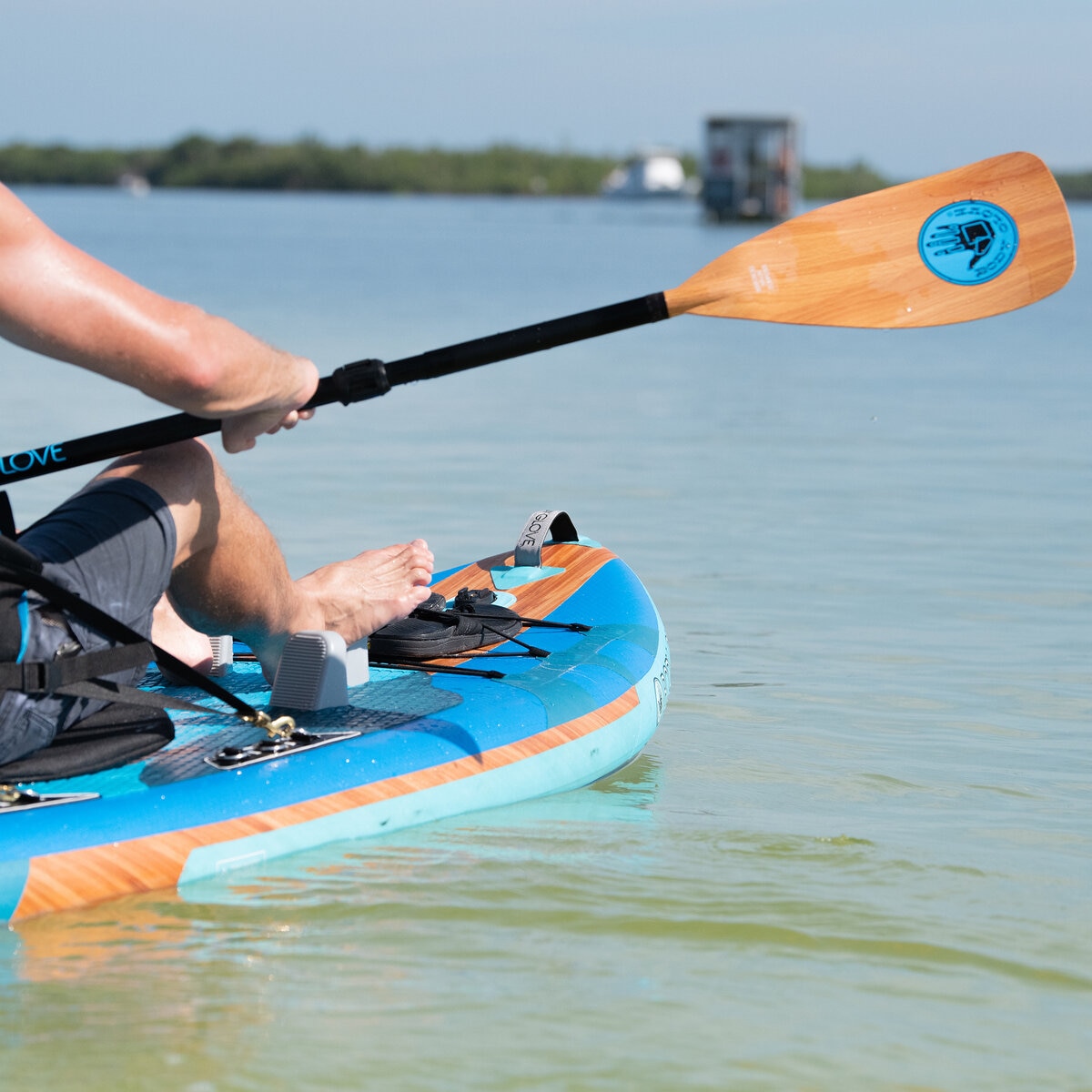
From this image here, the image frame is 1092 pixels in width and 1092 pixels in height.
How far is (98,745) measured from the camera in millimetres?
2949

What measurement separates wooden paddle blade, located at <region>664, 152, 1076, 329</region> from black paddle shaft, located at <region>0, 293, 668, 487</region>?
0.44m

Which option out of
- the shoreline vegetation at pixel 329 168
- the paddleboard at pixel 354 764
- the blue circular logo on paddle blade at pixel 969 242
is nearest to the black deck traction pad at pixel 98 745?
the paddleboard at pixel 354 764

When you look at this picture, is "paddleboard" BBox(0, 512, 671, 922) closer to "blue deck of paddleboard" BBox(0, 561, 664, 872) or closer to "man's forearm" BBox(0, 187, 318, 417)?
"blue deck of paddleboard" BBox(0, 561, 664, 872)

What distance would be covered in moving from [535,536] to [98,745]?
1.86 meters

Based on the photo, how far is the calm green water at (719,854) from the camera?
246 centimetres

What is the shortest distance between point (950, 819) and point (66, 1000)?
182cm

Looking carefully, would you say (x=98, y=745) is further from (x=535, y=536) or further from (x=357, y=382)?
(x=535, y=536)

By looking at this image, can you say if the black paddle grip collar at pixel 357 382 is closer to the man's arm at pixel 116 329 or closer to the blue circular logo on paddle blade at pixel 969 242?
the man's arm at pixel 116 329

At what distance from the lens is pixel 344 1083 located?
7.68ft

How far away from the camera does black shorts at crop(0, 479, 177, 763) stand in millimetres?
2734

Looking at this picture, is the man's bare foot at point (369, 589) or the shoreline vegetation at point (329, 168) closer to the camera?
the man's bare foot at point (369, 589)

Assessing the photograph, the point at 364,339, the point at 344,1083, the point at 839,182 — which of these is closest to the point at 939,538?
the point at 344,1083

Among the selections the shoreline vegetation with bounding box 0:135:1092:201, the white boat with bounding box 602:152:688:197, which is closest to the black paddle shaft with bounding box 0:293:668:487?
the shoreline vegetation with bounding box 0:135:1092:201

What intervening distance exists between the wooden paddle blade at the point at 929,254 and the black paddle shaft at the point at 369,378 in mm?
441
